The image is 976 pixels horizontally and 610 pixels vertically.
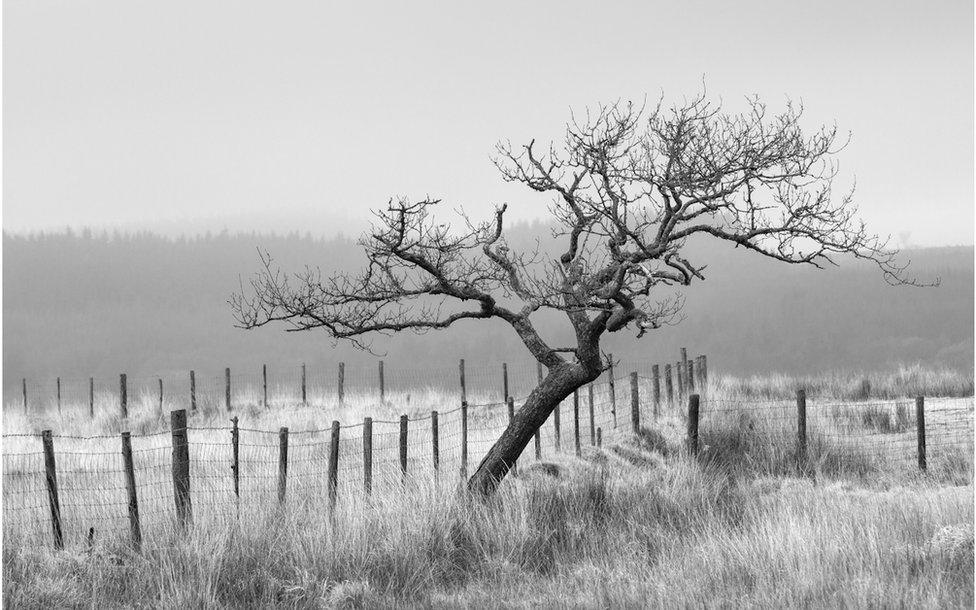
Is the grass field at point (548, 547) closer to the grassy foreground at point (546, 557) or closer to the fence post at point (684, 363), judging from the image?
the grassy foreground at point (546, 557)

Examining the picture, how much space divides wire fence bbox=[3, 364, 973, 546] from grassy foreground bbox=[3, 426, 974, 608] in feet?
2.11

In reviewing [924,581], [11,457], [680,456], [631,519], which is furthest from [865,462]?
[11,457]

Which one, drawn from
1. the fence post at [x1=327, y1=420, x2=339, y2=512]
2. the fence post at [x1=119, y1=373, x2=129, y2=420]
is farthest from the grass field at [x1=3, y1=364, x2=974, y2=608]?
the fence post at [x1=119, y1=373, x2=129, y2=420]

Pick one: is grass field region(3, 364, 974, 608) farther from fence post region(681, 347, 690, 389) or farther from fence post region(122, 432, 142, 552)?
fence post region(681, 347, 690, 389)

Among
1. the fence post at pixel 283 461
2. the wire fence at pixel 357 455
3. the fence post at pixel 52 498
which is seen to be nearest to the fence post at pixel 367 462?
the wire fence at pixel 357 455

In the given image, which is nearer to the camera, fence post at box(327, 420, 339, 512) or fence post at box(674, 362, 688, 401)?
Answer: fence post at box(327, 420, 339, 512)

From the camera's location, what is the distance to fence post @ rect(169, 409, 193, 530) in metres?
9.54

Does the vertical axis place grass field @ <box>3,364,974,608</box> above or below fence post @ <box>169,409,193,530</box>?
below

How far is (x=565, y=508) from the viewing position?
32.2 ft

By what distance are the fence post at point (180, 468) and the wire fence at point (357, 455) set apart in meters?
0.02

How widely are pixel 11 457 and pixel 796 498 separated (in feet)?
46.6

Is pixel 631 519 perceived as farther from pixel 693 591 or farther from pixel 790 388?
pixel 790 388

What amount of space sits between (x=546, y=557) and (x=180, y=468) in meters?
3.98

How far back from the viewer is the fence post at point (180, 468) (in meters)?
9.54
